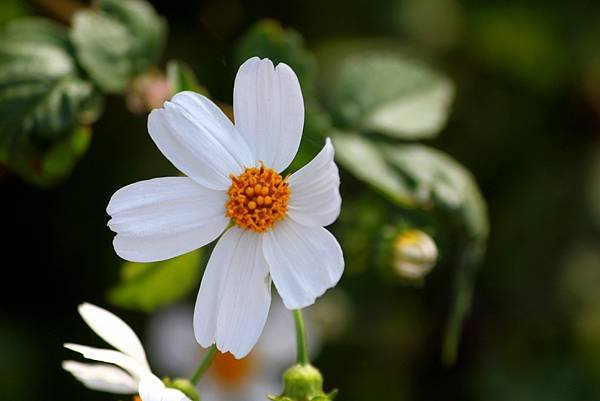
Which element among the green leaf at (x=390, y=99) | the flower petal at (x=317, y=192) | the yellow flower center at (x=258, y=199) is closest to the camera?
the flower petal at (x=317, y=192)

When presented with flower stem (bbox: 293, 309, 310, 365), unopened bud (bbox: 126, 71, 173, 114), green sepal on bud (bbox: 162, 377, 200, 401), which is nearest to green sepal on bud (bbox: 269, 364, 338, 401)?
flower stem (bbox: 293, 309, 310, 365)

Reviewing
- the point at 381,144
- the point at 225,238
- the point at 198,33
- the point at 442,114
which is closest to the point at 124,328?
the point at 225,238

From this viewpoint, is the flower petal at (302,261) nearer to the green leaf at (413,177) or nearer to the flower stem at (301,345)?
the flower stem at (301,345)

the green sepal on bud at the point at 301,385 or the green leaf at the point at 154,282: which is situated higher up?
the green sepal on bud at the point at 301,385

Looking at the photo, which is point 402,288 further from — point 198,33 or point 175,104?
point 175,104

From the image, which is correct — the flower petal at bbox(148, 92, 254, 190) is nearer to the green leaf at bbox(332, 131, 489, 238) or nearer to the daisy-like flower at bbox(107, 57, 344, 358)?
the daisy-like flower at bbox(107, 57, 344, 358)

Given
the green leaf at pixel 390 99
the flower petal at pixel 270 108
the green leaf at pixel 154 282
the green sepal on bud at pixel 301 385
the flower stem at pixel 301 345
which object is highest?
the flower petal at pixel 270 108

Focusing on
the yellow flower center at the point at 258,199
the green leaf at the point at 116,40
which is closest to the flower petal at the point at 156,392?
the yellow flower center at the point at 258,199
